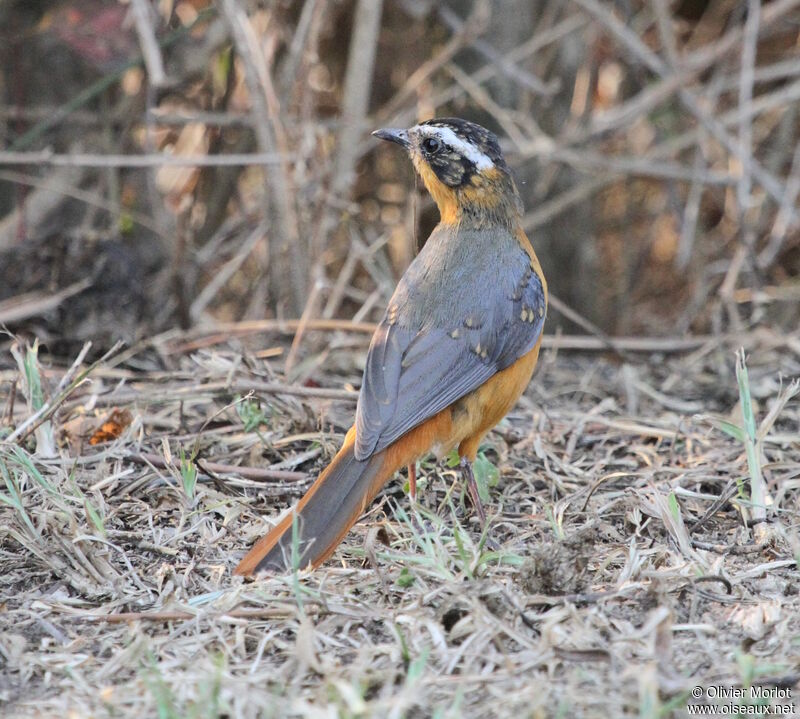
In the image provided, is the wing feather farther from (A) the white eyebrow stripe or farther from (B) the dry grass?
(A) the white eyebrow stripe

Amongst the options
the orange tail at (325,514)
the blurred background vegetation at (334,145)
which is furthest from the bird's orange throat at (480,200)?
the orange tail at (325,514)

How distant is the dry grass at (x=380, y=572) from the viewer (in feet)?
9.11

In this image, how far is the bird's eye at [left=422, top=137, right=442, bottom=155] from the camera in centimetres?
488

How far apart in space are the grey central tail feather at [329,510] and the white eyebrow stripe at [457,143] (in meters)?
1.60

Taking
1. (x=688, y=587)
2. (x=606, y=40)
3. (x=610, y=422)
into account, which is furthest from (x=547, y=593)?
(x=606, y=40)

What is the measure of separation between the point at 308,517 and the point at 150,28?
308 cm

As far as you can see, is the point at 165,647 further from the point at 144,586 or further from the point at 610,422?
the point at 610,422

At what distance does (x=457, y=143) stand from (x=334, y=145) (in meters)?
2.30

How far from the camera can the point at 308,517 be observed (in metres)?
3.62

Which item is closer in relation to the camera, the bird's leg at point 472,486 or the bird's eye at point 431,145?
the bird's leg at point 472,486

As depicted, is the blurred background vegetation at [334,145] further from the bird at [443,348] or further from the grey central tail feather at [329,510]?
the grey central tail feather at [329,510]

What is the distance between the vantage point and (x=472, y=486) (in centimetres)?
423

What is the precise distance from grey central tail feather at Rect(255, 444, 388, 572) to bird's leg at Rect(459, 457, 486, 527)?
45 cm

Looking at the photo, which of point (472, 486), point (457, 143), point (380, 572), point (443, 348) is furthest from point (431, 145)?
point (380, 572)
